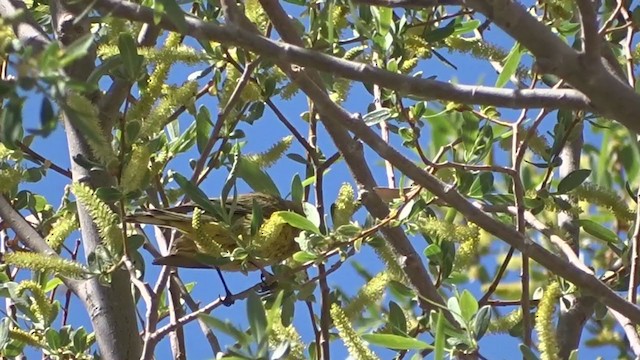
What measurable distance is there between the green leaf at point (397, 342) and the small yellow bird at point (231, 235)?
242mm

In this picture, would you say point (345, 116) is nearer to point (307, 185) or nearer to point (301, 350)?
point (301, 350)

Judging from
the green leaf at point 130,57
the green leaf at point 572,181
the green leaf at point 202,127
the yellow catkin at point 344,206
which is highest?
the green leaf at point 202,127

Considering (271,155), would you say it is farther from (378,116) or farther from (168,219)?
(378,116)

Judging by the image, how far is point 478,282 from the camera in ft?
8.29

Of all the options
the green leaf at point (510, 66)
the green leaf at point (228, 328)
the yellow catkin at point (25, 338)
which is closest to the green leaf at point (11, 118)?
the green leaf at point (228, 328)

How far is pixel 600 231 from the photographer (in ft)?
6.72

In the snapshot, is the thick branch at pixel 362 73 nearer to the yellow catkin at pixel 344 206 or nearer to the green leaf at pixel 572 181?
the yellow catkin at pixel 344 206

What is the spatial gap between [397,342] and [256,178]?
45 centimetres

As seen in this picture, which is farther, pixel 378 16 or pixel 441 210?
pixel 441 210

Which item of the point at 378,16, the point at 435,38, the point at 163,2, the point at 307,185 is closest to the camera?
the point at 163,2

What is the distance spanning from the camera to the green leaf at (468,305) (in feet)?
5.27

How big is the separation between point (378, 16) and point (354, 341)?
0.56 metres

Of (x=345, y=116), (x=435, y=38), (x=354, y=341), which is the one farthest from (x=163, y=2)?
(x=435, y=38)

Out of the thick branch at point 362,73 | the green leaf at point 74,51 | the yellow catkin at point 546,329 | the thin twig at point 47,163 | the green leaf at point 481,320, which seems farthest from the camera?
the thin twig at point 47,163
